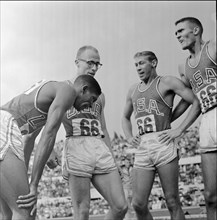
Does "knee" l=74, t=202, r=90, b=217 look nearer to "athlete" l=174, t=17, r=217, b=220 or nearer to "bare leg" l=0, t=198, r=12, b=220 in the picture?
"bare leg" l=0, t=198, r=12, b=220

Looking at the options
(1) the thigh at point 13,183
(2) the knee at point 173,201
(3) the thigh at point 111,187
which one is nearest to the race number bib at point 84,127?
(3) the thigh at point 111,187

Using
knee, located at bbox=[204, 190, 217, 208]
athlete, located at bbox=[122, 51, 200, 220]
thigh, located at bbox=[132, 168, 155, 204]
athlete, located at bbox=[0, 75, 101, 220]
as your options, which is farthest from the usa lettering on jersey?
athlete, located at bbox=[0, 75, 101, 220]

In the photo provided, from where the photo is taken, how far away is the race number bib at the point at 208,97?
239cm

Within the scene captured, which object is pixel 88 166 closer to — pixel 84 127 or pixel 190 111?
pixel 84 127

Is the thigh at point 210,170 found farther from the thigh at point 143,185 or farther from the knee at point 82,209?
the knee at point 82,209

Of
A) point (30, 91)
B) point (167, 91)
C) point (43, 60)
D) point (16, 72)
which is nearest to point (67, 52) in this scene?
point (43, 60)

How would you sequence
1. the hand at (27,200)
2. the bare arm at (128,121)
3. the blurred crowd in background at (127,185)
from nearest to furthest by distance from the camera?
the hand at (27,200) < the bare arm at (128,121) < the blurred crowd in background at (127,185)

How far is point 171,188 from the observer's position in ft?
8.59

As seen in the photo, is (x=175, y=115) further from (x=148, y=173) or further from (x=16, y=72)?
(x=16, y=72)

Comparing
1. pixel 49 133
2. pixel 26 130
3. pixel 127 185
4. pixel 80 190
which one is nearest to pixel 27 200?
pixel 49 133

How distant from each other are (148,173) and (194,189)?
1282 millimetres

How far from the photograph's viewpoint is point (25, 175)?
1.74m

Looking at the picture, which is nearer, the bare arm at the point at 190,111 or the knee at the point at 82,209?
the knee at the point at 82,209

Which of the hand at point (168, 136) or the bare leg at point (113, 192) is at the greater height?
the hand at point (168, 136)
